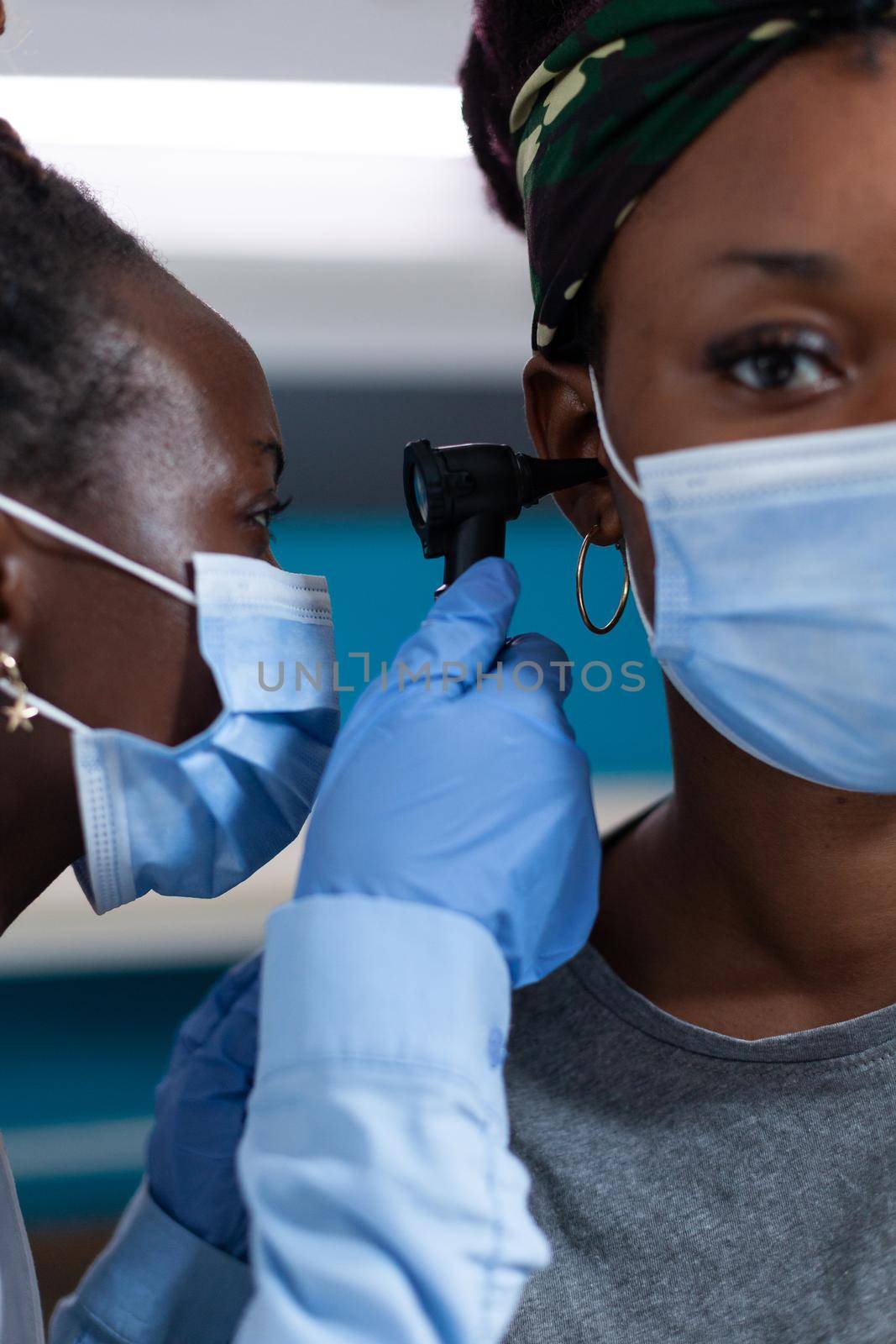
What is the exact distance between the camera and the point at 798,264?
2.82 ft

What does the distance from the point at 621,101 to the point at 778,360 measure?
10.2 inches

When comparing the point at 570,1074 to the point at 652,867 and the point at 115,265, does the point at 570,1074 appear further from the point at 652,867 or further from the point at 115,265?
the point at 115,265

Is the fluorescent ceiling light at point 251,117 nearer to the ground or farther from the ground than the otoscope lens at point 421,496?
farther from the ground

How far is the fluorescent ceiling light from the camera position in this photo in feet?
Result: 5.69

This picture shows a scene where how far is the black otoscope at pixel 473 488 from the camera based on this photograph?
107 cm

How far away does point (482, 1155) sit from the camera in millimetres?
776

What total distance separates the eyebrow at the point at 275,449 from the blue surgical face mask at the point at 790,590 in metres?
0.39

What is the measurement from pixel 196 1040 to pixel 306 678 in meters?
0.44

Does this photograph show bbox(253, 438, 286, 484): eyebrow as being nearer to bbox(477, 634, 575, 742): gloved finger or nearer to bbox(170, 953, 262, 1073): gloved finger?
bbox(477, 634, 575, 742): gloved finger

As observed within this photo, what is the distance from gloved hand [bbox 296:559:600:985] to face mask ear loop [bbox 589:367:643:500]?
0.16 m

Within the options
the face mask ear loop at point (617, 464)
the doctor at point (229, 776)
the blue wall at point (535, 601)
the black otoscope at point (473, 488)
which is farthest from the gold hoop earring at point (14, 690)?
the blue wall at point (535, 601)

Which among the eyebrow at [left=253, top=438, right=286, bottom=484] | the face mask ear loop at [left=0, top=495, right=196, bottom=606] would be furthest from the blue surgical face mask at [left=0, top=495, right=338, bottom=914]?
the eyebrow at [left=253, top=438, right=286, bottom=484]

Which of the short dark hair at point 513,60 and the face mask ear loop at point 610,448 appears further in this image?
the face mask ear loop at point 610,448

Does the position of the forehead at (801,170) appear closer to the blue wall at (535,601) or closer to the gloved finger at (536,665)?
the gloved finger at (536,665)
